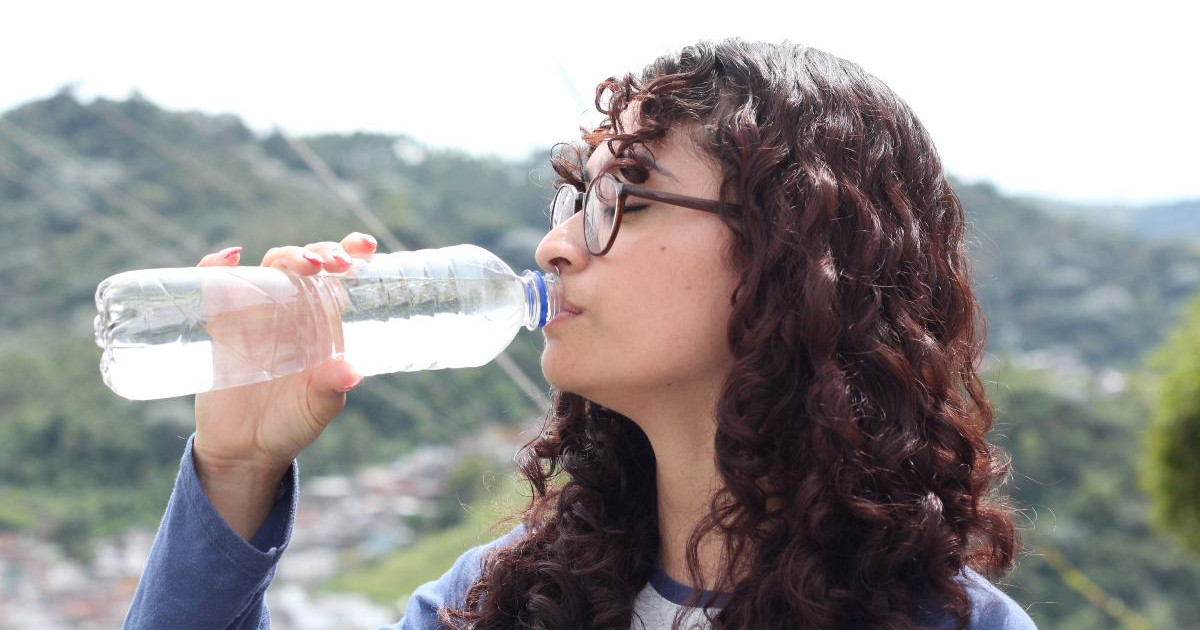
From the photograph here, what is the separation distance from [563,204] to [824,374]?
0.42m

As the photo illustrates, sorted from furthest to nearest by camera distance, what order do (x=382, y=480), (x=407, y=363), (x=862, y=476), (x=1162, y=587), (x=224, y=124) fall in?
(x=1162, y=587)
(x=224, y=124)
(x=382, y=480)
(x=407, y=363)
(x=862, y=476)

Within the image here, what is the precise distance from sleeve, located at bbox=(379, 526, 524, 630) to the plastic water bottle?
0.26 m

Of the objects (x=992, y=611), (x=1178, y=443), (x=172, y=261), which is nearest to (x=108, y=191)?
(x=172, y=261)

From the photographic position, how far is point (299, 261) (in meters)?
1.22

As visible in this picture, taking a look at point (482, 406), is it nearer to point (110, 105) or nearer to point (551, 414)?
point (110, 105)

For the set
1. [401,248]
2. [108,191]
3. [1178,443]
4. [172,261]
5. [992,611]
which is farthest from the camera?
[1178,443]

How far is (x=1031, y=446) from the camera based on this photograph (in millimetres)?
11672

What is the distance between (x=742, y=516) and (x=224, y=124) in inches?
215

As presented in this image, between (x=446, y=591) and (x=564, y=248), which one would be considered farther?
(x=446, y=591)

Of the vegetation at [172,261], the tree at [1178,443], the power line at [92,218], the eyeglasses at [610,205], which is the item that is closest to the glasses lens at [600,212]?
the eyeglasses at [610,205]

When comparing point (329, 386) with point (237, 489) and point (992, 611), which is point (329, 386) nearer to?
point (237, 489)

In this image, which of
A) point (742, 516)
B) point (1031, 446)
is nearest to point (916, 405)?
point (742, 516)

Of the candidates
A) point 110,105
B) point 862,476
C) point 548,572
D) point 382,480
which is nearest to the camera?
point 862,476

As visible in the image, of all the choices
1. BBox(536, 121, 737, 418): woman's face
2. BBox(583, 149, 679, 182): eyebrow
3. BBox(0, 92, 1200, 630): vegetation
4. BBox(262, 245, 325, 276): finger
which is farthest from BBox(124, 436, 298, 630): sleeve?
BBox(0, 92, 1200, 630): vegetation
